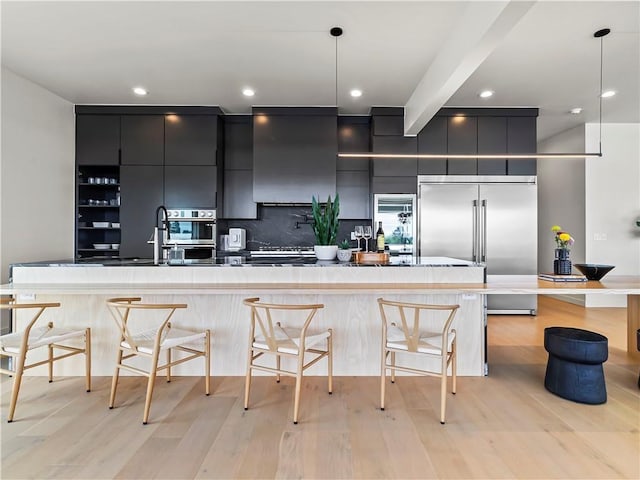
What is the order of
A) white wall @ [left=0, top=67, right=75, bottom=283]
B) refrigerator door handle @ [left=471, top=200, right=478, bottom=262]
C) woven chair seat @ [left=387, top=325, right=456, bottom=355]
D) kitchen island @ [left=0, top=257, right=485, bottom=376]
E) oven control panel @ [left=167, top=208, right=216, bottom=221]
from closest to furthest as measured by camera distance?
woven chair seat @ [left=387, top=325, right=456, bottom=355]
kitchen island @ [left=0, top=257, right=485, bottom=376]
white wall @ [left=0, top=67, right=75, bottom=283]
oven control panel @ [left=167, top=208, right=216, bottom=221]
refrigerator door handle @ [left=471, top=200, right=478, bottom=262]

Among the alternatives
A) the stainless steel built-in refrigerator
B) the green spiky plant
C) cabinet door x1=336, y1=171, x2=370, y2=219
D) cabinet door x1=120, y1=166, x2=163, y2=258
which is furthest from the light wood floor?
cabinet door x1=336, y1=171, x2=370, y2=219

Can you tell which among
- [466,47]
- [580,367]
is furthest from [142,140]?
[580,367]

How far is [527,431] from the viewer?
202 cm

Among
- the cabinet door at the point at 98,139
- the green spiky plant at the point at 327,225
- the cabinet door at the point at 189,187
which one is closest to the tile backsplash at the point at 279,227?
the cabinet door at the point at 189,187

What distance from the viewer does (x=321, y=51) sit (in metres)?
3.19

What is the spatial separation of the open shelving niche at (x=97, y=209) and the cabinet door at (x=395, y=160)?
11.4 ft

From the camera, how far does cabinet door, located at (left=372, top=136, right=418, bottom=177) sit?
467 centimetres

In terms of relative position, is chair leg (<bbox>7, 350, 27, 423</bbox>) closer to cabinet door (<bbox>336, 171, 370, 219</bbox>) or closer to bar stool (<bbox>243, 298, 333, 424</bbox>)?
bar stool (<bbox>243, 298, 333, 424</bbox>)

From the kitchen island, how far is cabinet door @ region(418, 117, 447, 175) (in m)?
2.22

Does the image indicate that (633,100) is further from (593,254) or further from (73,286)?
(73,286)

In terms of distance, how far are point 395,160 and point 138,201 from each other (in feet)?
11.3

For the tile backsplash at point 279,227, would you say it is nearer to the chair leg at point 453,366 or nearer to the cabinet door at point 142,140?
the cabinet door at point 142,140

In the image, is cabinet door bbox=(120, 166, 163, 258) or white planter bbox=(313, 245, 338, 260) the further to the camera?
cabinet door bbox=(120, 166, 163, 258)

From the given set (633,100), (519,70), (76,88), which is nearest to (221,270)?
(76,88)
